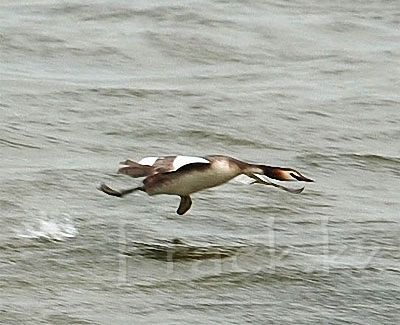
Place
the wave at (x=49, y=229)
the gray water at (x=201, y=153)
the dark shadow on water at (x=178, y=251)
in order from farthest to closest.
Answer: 1. the wave at (x=49, y=229)
2. the dark shadow on water at (x=178, y=251)
3. the gray water at (x=201, y=153)

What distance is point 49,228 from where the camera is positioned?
6.30m

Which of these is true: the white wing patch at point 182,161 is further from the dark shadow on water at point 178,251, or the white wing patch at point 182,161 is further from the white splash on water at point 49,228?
the white splash on water at point 49,228

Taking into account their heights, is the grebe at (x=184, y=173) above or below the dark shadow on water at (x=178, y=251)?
above

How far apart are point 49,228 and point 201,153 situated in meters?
1.73

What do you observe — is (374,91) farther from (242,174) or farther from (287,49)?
(242,174)

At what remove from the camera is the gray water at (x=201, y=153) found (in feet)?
18.4

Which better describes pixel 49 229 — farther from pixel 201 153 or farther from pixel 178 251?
pixel 201 153

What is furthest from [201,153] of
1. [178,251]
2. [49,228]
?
[178,251]

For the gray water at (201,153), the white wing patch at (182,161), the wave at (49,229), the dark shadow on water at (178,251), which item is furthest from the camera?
the wave at (49,229)

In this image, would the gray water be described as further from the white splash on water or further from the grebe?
the grebe

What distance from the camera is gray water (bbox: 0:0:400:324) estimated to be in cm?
561

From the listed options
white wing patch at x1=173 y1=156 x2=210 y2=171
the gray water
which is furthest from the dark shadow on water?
white wing patch at x1=173 y1=156 x2=210 y2=171

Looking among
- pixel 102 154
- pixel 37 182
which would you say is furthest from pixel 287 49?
pixel 37 182

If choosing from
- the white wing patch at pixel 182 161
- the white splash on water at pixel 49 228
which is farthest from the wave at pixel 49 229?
the white wing patch at pixel 182 161
